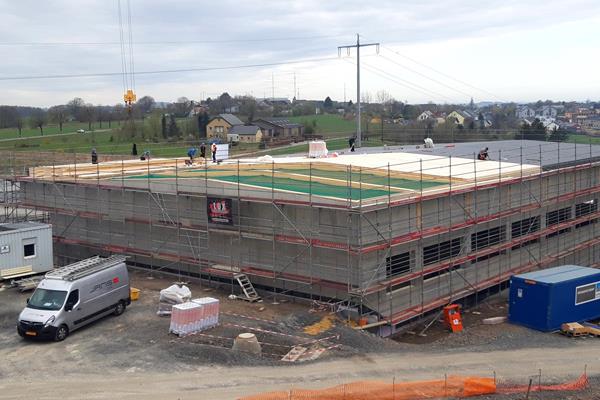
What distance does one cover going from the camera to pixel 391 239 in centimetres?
2373

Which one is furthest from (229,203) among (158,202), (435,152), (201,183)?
(435,152)

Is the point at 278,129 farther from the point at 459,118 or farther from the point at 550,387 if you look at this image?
the point at 459,118

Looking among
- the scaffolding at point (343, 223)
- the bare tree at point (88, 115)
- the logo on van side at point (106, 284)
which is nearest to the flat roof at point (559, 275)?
the scaffolding at point (343, 223)

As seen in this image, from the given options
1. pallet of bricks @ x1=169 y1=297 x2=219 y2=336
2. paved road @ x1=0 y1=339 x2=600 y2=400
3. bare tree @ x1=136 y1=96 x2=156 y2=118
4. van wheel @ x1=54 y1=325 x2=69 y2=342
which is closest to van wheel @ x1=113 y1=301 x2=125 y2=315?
van wheel @ x1=54 y1=325 x2=69 y2=342

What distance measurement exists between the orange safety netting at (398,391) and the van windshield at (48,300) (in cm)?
781

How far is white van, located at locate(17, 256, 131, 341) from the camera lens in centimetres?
2039

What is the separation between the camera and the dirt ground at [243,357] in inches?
672

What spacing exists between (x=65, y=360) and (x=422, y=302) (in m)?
12.8

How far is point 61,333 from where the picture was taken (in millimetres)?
20562

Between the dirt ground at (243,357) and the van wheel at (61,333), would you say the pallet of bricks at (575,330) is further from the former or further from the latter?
the van wheel at (61,333)

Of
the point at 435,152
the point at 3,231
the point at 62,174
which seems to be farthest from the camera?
the point at 435,152

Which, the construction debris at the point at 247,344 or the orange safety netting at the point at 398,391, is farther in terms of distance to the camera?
the construction debris at the point at 247,344

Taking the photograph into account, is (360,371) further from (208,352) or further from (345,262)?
(345,262)

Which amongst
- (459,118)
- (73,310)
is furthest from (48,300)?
(459,118)
